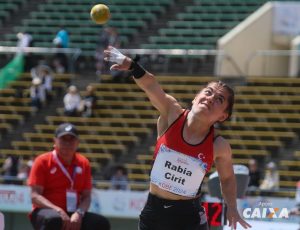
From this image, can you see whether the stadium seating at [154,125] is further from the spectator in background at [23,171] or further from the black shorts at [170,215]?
the black shorts at [170,215]

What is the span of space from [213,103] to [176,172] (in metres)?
0.54

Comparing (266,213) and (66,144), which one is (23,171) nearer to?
(66,144)

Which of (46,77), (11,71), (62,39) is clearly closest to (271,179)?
(46,77)

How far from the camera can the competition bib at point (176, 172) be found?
6.71 metres

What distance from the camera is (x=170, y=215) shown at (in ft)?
22.1

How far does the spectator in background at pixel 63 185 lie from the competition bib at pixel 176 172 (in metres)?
1.77

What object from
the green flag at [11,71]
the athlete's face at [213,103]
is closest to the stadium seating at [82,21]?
the green flag at [11,71]

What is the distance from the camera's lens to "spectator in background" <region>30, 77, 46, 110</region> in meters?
23.6

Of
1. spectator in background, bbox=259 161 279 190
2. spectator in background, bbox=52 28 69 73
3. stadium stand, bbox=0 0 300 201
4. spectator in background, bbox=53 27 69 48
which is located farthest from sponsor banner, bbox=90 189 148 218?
spectator in background, bbox=53 27 69 48

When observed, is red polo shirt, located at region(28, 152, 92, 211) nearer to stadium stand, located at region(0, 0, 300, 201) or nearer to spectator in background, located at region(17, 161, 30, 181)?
stadium stand, located at region(0, 0, 300, 201)

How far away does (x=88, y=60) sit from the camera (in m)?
25.2

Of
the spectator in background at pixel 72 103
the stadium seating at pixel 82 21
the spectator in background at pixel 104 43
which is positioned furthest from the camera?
the stadium seating at pixel 82 21


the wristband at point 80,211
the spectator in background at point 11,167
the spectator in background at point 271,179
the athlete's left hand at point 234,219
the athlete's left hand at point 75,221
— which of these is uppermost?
the athlete's left hand at point 234,219

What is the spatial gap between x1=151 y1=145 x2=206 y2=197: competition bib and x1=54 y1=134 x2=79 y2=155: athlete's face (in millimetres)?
2055
